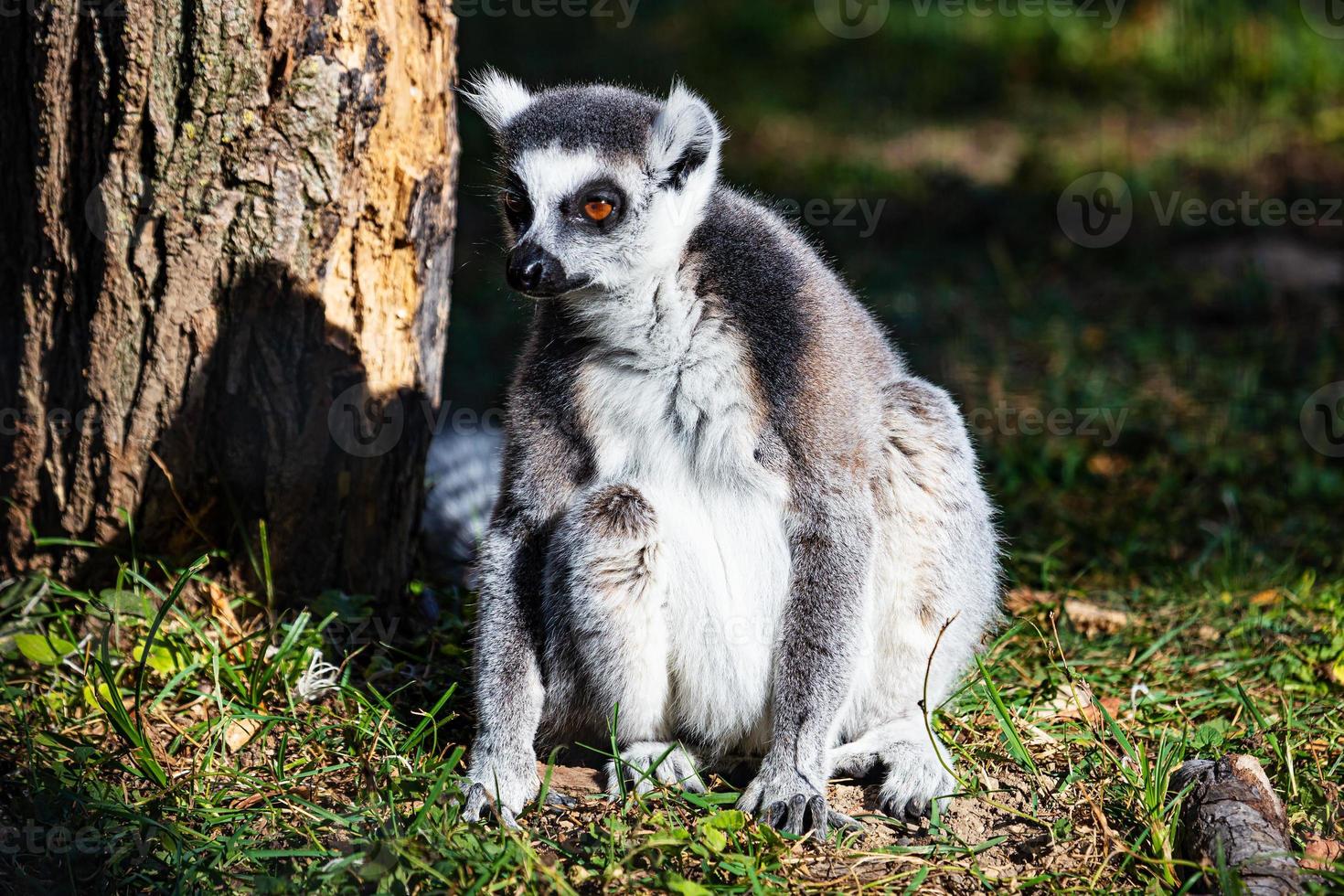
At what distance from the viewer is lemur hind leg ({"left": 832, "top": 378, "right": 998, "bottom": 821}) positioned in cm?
328

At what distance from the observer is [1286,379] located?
604cm

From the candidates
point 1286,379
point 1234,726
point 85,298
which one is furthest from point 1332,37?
point 85,298

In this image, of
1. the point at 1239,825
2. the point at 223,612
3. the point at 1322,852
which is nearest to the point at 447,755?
the point at 223,612

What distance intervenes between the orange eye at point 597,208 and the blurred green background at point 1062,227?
1.21 meters

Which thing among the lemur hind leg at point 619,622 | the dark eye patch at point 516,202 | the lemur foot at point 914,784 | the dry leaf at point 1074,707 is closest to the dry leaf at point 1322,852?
the dry leaf at point 1074,707

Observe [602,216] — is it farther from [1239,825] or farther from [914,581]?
[1239,825]

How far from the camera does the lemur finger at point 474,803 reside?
2918 mm

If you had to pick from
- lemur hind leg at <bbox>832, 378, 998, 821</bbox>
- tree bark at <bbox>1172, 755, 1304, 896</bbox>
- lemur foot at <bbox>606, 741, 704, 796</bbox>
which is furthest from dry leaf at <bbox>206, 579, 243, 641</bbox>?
tree bark at <bbox>1172, 755, 1304, 896</bbox>

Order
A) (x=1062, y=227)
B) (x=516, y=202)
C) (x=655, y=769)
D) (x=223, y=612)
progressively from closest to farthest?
(x=655, y=769) → (x=516, y=202) → (x=223, y=612) → (x=1062, y=227)

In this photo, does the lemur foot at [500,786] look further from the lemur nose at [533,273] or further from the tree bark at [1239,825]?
the tree bark at [1239,825]

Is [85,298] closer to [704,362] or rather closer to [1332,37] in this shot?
[704,362]

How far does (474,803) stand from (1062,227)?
641 centimetres

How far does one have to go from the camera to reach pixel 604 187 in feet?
10.3

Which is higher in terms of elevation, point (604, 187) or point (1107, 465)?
point (604, 187)
